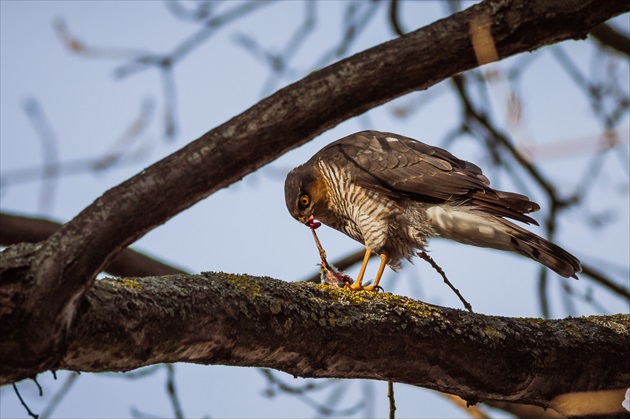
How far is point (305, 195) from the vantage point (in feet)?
18.4

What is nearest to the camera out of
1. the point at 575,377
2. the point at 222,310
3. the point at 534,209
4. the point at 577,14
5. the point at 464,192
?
the point at 577,14

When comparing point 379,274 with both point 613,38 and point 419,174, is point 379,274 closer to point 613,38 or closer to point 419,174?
point 419,174

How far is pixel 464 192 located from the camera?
463 centimetres

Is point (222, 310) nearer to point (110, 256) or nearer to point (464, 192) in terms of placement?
point (110, 256)

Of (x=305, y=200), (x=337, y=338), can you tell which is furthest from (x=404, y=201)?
(x=337, y=338)

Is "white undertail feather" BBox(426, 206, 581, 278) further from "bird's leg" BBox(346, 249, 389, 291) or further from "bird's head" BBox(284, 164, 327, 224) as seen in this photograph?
"bird's head" BBox(284, 164, 327, 224)

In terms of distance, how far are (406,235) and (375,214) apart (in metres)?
0.24

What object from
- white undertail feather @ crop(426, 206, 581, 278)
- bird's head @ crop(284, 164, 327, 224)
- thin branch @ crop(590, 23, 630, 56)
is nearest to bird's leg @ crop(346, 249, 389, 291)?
white undertail feather @ crop(426, 206, 581, 278)

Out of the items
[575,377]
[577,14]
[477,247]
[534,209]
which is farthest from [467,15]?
[477,247]

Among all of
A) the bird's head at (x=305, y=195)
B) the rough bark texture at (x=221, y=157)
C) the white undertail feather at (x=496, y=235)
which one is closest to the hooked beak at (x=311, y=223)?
the bird's head at (x=305, y=195)

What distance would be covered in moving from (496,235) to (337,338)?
6.13 ft

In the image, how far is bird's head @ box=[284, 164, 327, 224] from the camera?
18.2 feet

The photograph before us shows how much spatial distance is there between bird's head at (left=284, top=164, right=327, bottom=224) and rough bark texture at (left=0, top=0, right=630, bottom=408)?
3207mm

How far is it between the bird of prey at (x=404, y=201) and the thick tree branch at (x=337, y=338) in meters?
0.82
